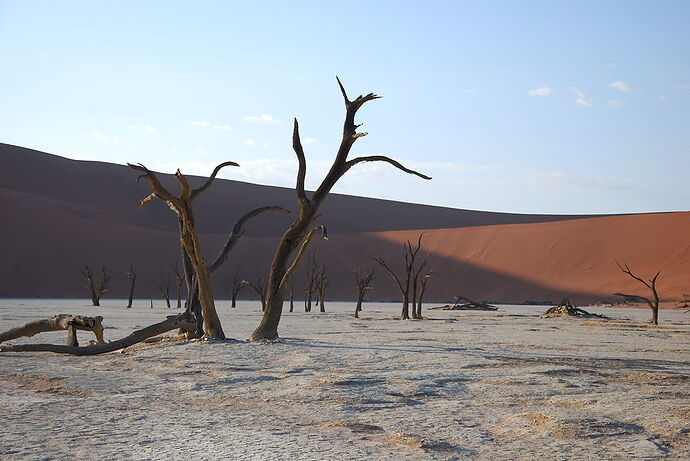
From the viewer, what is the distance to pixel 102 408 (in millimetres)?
6598

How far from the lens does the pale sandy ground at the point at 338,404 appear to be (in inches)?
205

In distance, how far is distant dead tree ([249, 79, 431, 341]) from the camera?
1218 cm

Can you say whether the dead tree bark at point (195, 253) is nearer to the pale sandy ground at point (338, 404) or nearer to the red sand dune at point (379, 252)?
the pale sandy ground at point (338, 404)

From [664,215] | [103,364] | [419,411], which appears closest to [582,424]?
[419,411]

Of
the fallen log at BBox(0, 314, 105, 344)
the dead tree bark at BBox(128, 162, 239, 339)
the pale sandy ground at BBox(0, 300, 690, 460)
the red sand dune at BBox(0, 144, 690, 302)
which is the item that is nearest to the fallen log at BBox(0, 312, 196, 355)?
the pale sandy ground at BBox(0, 300, 690, 460)

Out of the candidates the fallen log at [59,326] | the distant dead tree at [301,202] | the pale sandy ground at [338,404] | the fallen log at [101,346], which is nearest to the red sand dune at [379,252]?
the distant dead tree at [301,202]

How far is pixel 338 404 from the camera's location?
6.86 metres

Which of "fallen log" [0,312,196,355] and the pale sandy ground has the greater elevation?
"fallen log" [0,312,196,355]

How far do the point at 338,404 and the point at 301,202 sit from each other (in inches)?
224

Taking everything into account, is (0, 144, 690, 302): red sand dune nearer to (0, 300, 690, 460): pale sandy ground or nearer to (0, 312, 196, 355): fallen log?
(0, 312, 196, 355): fallen log

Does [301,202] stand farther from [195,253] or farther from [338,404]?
[338,404]

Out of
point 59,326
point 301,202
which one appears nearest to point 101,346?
point 59,326

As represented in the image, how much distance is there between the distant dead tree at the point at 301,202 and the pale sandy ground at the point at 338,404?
118 cm

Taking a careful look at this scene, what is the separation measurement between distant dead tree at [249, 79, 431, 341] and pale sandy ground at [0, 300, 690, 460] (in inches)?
46.3
